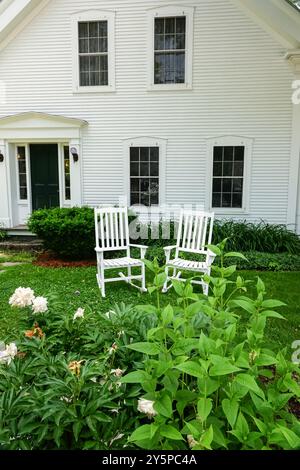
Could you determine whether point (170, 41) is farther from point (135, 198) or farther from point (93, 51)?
point (135, 198)

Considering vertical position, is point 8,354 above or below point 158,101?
below

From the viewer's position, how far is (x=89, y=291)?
544 centimetres

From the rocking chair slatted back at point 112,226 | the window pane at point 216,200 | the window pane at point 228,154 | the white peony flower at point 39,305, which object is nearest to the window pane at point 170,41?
the window pane at point 228,154

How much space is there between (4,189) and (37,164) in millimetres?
1041

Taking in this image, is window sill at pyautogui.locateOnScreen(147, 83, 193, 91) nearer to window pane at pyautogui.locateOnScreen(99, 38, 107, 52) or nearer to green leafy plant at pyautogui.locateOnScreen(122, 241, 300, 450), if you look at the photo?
window pane at pyautogui.locateOnScreen(99, 38, 107, 52)

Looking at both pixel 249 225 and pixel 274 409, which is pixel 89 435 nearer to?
pixel 274 409

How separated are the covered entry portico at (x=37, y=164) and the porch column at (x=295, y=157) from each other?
15.8ft

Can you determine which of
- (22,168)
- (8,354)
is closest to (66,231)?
(22,168)

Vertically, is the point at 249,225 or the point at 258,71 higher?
the point at 258,71

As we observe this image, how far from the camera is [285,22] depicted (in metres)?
7.49

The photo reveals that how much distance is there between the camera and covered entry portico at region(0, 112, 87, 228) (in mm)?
8617

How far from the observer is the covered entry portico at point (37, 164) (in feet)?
28.3

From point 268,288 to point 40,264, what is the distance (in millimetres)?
4329

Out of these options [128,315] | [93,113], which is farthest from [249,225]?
[128,315]
